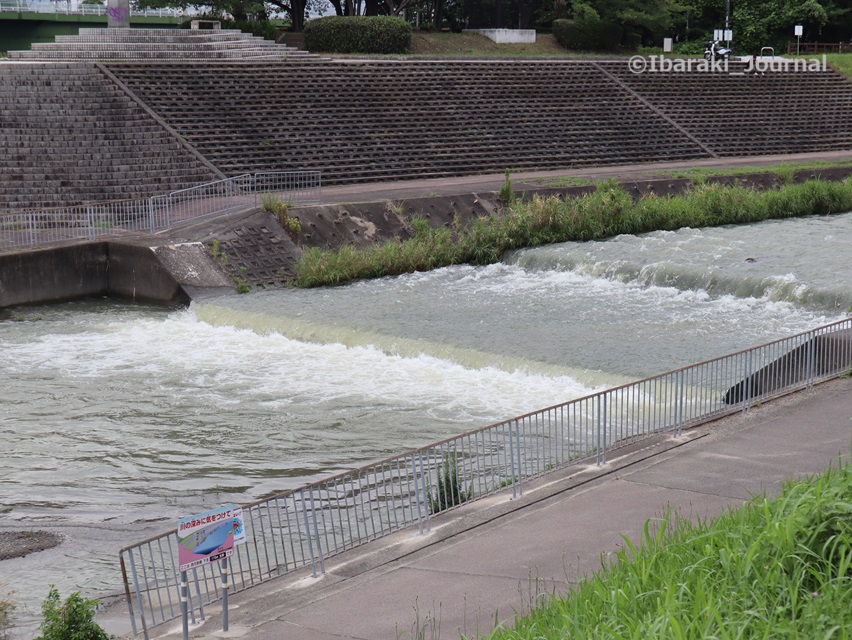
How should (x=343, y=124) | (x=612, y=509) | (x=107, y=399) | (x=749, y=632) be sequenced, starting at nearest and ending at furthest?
(x=749, y=632) → (x=612, y=509) → (x=107, y=399) → (x=343, y=124)

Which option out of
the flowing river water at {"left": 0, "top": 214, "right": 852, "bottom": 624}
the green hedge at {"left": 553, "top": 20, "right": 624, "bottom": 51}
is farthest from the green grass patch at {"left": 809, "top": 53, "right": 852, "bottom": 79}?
the flowing river water at {"left": 0, "top": 214, "right": 852, "bottom": 624}

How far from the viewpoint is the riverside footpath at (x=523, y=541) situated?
9.05 m

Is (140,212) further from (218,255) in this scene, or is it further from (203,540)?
(203,540)

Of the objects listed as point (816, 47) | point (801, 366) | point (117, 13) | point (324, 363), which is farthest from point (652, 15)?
point (801, 366)

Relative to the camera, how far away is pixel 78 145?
114 feet

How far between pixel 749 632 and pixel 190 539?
4342mm

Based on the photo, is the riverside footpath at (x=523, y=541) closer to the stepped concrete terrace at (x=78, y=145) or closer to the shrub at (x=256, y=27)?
the stepped concrete terrace at (x=78, y=145)

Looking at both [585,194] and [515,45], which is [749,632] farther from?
[515,45]

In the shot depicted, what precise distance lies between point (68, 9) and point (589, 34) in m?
36.9

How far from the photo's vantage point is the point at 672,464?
12453 millimetres

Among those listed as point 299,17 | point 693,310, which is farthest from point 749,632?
point 299,17

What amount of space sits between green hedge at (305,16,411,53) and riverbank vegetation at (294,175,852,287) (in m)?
27.5

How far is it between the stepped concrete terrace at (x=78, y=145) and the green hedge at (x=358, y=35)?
73.1 feet

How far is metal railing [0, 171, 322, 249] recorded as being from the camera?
29.2 metres
